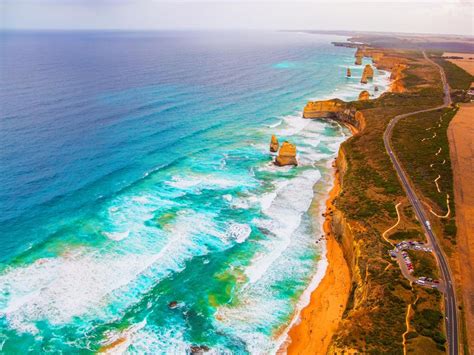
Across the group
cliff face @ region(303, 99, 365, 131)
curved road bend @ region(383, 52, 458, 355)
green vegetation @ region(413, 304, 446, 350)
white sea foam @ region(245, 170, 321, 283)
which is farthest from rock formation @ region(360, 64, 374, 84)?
green vegetation @ region(413, 304, 446, 350)

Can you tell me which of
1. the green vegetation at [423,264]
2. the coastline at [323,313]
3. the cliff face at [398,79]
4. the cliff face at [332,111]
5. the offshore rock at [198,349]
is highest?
the cliff face at [398,79]

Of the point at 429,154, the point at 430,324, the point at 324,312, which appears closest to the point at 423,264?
the point at 430,324

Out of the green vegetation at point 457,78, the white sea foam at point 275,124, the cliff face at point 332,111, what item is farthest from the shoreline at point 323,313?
the green vegetation at point 457,78

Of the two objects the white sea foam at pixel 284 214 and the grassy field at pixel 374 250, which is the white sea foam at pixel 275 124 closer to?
the grassy field at pixel 374 250

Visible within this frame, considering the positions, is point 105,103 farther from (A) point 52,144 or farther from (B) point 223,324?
(B) point 223,324

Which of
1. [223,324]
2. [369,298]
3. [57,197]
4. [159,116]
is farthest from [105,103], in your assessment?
[369,298]

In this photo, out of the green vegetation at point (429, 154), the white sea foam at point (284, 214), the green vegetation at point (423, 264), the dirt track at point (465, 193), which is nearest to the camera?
the dirt track at point (465, 193)

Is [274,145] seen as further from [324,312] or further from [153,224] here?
[324,312]
